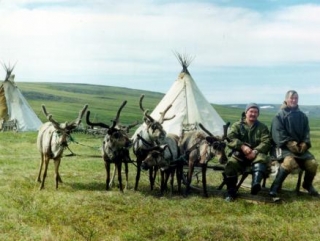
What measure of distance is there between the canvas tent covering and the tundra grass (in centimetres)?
878

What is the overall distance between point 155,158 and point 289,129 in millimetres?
3263

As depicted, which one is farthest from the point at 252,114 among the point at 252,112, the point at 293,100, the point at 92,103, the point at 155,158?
the point at 92,103

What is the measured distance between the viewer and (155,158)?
11484 mm

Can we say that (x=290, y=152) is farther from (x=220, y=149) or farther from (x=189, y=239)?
(x=189, y=239)

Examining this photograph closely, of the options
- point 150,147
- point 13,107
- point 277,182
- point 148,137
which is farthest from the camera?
point 13,107

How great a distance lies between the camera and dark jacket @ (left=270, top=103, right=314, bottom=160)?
36.8 feet

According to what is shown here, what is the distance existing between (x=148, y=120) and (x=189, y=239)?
451 cm

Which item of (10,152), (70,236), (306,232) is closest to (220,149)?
(306,232)

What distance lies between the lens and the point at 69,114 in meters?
84.6

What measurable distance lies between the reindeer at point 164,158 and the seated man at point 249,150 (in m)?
1.45

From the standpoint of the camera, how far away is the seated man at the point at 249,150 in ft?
35.6

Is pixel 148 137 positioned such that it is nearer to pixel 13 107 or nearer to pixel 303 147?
pixel 303 147

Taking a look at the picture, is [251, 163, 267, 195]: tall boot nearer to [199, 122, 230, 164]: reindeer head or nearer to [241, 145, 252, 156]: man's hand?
[241, 145, 252, 156]: man's hand

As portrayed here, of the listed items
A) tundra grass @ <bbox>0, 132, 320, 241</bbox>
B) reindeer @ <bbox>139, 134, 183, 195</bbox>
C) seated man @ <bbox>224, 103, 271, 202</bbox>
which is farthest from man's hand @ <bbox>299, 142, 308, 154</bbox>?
reindeer @ <bbox>139, 134, 183, 195</bbox>
